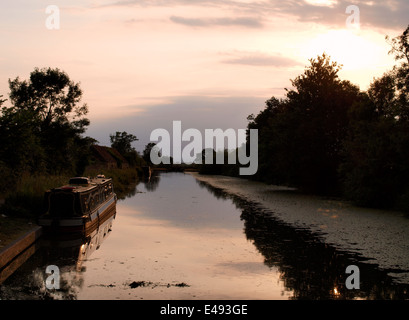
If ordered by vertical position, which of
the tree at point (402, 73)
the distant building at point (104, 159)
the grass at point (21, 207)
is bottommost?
the distant building at point (104, 159)

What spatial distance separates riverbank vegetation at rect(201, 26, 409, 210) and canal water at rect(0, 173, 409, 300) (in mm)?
9359

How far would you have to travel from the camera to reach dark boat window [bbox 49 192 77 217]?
1875 centimetres

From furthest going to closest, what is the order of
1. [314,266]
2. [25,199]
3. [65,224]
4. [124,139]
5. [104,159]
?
[124,139] < [104,159] < [25,199] < [65,224] < [314,266]

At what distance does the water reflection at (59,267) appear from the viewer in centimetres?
974

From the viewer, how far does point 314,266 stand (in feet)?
41.5

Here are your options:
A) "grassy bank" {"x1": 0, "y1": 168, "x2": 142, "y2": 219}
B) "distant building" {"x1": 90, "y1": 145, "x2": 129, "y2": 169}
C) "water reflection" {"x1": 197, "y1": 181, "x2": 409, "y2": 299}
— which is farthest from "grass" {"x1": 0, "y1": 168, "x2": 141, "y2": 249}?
"distant building" {"x1": 90, "y1": 145, "x2": 129, "y2": 169}

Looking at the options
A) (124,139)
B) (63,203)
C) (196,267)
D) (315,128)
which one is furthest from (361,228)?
(124,139)

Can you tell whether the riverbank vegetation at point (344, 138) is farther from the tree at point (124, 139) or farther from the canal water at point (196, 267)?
the tree at point (124, 139)

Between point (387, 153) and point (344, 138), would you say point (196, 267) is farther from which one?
point (344, 138)

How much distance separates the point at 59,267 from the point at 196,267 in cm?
355

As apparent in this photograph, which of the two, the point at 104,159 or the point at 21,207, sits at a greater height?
the point at 21,207

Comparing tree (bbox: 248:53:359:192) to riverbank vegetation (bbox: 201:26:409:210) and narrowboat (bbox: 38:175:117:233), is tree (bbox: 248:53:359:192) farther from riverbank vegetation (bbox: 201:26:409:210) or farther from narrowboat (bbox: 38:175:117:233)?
narrowboat (bbox: 38:175:117:233)

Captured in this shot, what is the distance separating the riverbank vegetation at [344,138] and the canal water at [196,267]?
368 inches

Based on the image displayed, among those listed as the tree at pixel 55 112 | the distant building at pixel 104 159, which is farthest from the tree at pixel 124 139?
the tree at pixel 55 112
